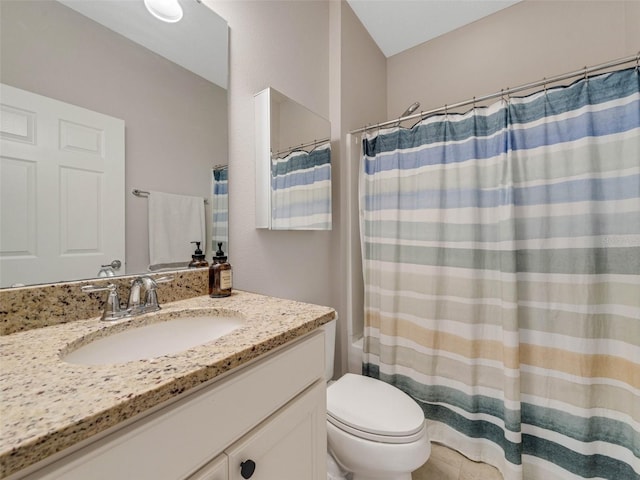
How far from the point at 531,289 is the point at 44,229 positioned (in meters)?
1.75

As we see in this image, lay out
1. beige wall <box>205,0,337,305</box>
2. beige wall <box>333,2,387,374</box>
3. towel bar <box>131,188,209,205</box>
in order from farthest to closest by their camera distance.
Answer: beige wall <box>333,2,387,374</box>, beige wall <box>205,0,337,305</box>, towel bar <box>131,188,209,205</box>

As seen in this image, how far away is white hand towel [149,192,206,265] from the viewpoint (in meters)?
0.90

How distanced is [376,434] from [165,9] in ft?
5.51

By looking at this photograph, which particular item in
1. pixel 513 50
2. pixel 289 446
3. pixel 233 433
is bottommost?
pixel 289 446

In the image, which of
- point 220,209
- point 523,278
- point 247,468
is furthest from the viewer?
point 523,278

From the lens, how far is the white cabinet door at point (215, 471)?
477 millimetres

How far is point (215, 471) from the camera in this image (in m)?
0.50

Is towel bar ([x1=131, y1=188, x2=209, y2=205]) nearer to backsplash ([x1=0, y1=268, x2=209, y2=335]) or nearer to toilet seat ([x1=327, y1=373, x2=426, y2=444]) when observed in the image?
backsplash ([x1=0, y1=268, x2=209, y2=335])

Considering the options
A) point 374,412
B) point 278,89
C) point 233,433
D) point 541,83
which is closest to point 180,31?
point 278,89

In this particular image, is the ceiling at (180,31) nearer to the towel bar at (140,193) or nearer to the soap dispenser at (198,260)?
the towel bar at (140,193)

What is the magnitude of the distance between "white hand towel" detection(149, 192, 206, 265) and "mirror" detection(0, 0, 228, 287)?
0.07 feet

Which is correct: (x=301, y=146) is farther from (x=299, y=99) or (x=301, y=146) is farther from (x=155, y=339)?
(x=155, y=339)

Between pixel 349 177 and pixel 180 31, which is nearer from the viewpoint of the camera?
pixel 180 31

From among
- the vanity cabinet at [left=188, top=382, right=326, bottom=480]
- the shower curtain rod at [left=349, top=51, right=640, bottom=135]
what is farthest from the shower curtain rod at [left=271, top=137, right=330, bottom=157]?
the vanity cabinet at [left=188, top=382, right=326, bottom=480]
